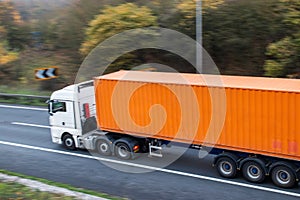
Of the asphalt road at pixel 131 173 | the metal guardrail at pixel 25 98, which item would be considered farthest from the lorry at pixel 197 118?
the metal guardrail at pixel 25 98

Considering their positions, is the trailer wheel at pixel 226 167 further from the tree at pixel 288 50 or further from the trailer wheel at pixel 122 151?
the tree at pixel 288 50

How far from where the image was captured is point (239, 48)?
23.2m

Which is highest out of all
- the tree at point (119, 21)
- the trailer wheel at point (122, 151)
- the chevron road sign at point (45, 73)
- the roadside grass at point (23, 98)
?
the tree at point (119, 21)

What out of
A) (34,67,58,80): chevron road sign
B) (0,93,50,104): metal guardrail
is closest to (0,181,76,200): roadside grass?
(34,67,58,80): chevron road sign

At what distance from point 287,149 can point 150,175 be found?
14.2 ft

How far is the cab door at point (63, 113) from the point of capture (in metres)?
16.0

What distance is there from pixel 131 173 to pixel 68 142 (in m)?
3.59

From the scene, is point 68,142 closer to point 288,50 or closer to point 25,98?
point 25,98

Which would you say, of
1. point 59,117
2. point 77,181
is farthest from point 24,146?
point 77,181

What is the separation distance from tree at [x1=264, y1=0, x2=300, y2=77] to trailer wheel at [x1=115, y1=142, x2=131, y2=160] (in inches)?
356

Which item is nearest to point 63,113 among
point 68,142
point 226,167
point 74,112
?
point 74,112

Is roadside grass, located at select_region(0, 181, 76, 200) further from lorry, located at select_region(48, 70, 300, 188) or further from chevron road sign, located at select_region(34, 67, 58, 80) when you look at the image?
chevron road sign, located at select_region(34, 67, 58, 80)

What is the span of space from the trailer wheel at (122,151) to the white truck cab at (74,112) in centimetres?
167

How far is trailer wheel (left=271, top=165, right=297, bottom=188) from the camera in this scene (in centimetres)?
1216
